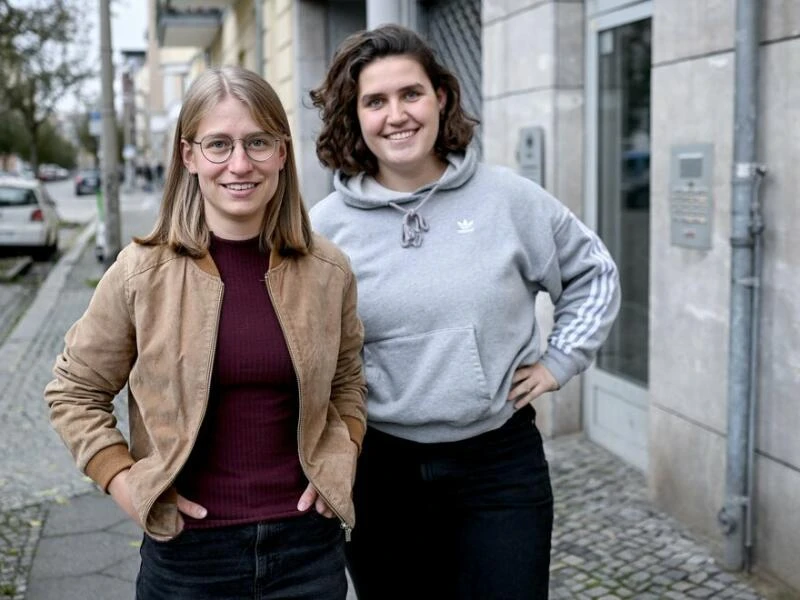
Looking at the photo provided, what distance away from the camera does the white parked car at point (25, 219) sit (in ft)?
64.7

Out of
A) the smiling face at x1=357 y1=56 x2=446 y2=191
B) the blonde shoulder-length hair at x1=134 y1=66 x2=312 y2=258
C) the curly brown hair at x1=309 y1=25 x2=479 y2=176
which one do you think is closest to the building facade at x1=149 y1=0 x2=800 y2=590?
the curly brown hair at x1=309 y1=25 x2=479 y2=176

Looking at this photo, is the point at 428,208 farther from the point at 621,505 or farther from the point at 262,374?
the point at 621,505

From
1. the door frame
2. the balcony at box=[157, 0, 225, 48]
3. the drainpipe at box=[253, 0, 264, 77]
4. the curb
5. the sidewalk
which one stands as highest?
the balcony at box=[157, 0, 225, 48]

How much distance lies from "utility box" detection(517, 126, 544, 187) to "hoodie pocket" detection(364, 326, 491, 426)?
3.73 m

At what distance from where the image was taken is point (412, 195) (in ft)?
8.43

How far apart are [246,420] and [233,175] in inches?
18.4

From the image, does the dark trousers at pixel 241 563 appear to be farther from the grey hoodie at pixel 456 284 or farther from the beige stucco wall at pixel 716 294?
the beige stucco wall at pixel 716 294

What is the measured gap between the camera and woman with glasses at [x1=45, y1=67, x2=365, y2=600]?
2.06 metres

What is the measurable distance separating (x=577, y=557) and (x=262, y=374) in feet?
9.21

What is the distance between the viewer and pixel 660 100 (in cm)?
479

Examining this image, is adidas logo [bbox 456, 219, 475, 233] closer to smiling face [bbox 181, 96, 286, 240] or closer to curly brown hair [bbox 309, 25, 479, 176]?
curly brown hair [bbox 309, 25, 479, 176]

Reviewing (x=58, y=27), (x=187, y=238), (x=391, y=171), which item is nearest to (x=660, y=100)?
(x=391, y=171)

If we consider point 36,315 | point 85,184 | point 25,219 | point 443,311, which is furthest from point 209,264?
point 85,184

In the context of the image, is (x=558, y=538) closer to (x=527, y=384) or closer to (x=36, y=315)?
(x=527, y=384)
